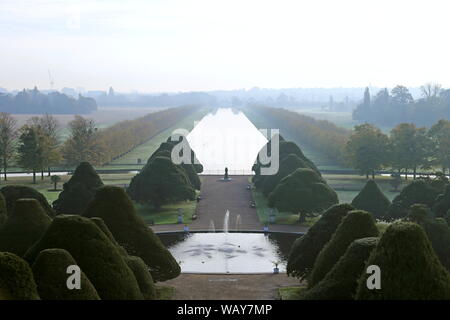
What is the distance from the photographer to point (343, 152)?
102 metres

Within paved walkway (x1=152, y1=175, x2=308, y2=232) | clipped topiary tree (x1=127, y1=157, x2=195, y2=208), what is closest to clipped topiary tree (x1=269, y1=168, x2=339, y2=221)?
paved walkway (x1=152, y1=175, x2=308, y2=232)

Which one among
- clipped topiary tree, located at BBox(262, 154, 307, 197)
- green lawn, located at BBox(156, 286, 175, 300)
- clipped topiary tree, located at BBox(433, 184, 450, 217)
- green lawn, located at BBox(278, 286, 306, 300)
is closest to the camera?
green lawn, located at BBox(156, 286, 175, 300)

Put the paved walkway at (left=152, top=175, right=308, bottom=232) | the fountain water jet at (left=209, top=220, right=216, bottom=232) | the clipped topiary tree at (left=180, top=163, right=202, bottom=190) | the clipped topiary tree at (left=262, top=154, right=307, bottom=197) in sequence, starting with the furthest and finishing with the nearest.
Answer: the clipped topiary tree at (left=180, top=163, right=202, bottom=190), the clipped topiary tree at (left=262, top=154, right=307, bottom=197), the paved walkway at (left=152, top=175, right=308, bottom=232), the fountain water jet at (left=209, top=220, right=216, bottom=232)

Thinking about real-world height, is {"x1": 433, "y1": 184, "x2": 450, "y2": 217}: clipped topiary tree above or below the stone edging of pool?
above

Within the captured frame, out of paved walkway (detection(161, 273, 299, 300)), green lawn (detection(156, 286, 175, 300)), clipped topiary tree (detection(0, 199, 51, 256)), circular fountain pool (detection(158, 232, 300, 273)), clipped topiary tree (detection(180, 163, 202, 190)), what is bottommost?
circular fountain pool (detection(158, 232, 300, 273))

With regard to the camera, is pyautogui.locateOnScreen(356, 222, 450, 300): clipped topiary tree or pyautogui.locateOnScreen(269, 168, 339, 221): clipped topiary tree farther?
pyautogui.locateOnScreen(269, 168, 339, 221): clipped topiary tree

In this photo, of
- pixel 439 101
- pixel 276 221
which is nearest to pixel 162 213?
pixel 276 221

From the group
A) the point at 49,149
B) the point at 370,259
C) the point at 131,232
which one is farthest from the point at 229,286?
the point at 49,149

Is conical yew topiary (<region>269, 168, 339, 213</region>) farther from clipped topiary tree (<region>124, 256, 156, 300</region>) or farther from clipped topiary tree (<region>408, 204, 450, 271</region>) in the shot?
clipped topiary tree (<region>124, 256, 156, 300</region>)

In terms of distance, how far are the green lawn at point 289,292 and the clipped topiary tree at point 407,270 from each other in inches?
517

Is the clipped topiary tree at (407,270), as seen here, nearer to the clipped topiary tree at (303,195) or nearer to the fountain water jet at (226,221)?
the fountain water jet at (226,221)

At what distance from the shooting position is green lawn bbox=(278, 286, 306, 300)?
1482 inches

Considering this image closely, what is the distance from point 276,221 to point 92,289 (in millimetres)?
38425

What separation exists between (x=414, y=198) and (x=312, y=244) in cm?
1826
